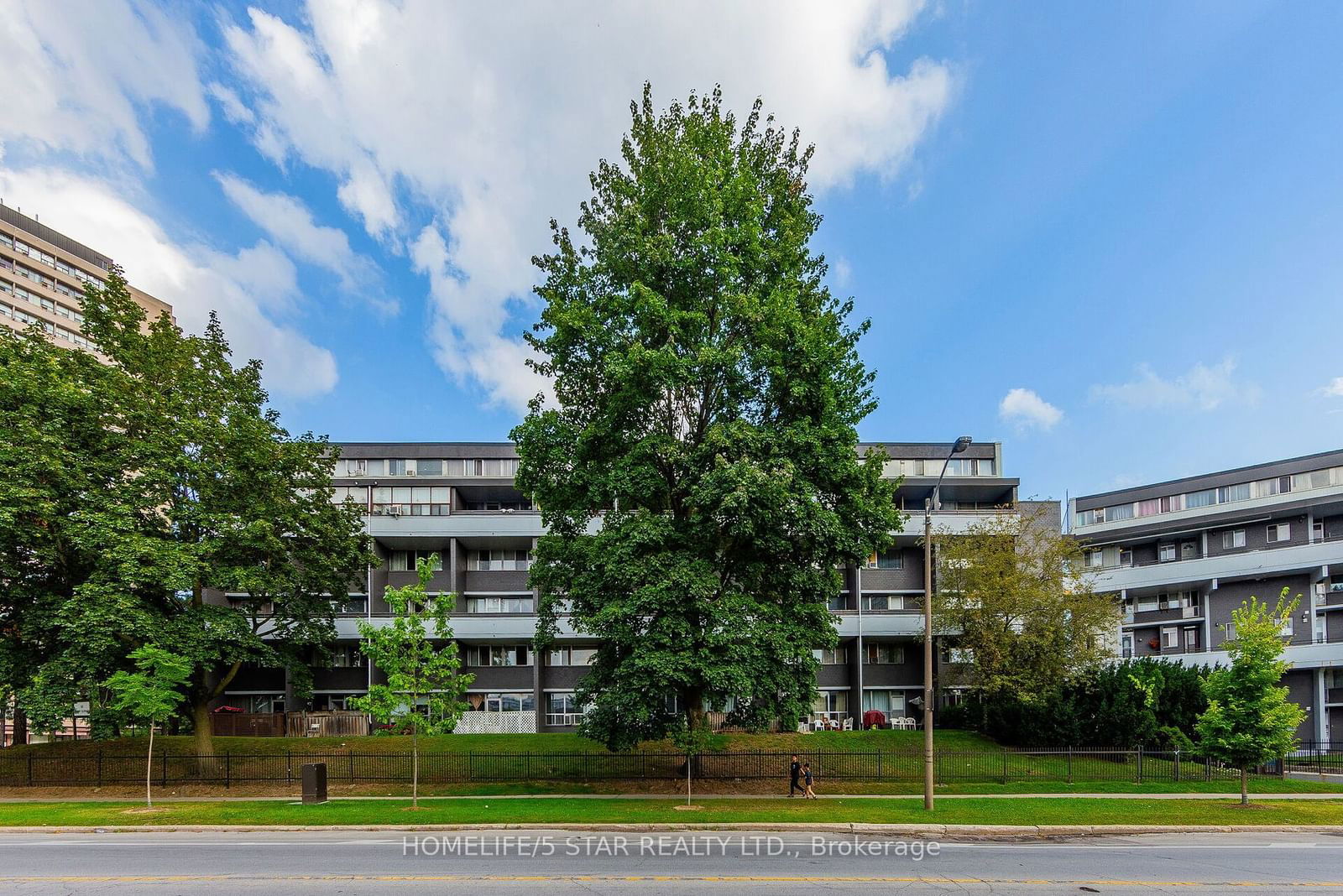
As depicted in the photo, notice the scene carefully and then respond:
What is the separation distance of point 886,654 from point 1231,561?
19088 mm

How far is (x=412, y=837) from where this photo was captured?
1596 cm

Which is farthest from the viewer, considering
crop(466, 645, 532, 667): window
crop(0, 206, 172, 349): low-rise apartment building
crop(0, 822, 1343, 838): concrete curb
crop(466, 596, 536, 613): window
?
crop(0, 206, 172, 349): low-rise apartment building

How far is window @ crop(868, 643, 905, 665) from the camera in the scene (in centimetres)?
3853

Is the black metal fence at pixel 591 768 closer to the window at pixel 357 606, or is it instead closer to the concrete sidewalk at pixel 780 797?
the concrete sidewalk at pixel 780 797

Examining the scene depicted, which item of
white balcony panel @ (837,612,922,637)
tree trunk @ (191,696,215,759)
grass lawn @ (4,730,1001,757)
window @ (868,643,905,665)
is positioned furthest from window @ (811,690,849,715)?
tree trunk @ (191,696,215,759)

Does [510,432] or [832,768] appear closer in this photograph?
[510,432]

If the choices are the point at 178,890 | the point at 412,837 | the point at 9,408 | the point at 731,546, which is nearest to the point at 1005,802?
the point at 731,546

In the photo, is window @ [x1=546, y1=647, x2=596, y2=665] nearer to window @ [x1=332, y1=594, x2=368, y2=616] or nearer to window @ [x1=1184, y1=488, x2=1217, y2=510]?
window @ [x1=332, y1=594, x2=368, y2=616]

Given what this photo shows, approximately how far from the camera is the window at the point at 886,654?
126 ft

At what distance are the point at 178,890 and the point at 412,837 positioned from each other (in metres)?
5.32

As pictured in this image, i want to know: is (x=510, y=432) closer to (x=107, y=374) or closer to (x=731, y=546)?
(x=731, y=546)

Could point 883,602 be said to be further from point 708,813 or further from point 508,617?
point 708,813

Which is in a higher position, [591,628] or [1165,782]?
[591,628]

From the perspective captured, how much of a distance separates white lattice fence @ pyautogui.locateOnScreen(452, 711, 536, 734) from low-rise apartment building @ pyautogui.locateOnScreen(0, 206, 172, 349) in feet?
203
